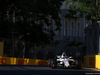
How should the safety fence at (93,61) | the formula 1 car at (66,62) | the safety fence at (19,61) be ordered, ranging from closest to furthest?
A: 1. the formula 1 car at (66,62)
2. the safety fence at (93,61)
3. the safety fence at (19,61)

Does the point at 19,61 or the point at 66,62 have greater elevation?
the point at 66,62

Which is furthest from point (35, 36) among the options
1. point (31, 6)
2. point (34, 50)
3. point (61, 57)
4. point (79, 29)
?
point (31, 6)

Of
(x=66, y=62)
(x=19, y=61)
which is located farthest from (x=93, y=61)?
(x=19, y=61)

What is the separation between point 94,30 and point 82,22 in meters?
26.9

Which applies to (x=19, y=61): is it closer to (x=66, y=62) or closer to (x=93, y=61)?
(x=93, y=61)

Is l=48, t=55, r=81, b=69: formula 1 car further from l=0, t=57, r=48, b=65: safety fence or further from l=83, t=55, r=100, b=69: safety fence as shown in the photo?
l=0, t=57, r=48, b=65: safety fence

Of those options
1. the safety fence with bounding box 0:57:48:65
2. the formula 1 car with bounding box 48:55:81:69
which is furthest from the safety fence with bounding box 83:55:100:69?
the safety fence with bounding box 0:57:48:65

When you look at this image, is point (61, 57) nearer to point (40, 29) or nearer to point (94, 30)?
point (94, 30)

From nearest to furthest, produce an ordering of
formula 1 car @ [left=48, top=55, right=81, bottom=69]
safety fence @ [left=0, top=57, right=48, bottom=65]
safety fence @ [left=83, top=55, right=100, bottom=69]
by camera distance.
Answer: formula 1 car @ [left=48, top=55, right=81, bottom=69]
safety fence @ [left=83, top=55, right=100, bottom=69]
safety fence @ [left=0, top=57, right=48, bottom=65]

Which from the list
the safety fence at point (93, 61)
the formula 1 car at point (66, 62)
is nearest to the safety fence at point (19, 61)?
the safety fence at point (93, 61)

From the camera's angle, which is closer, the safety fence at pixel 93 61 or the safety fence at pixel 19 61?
the safety fence at pixel 93 61

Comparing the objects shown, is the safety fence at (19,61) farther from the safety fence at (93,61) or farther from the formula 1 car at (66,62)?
the formula 1 car at (66,62)

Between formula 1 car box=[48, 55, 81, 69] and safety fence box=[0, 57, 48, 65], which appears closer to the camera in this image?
formula 1 car box=[48, 55, 81, 69]

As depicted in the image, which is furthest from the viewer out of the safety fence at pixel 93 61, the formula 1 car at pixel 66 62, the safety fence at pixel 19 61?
the safety fence at pixel 19 61
